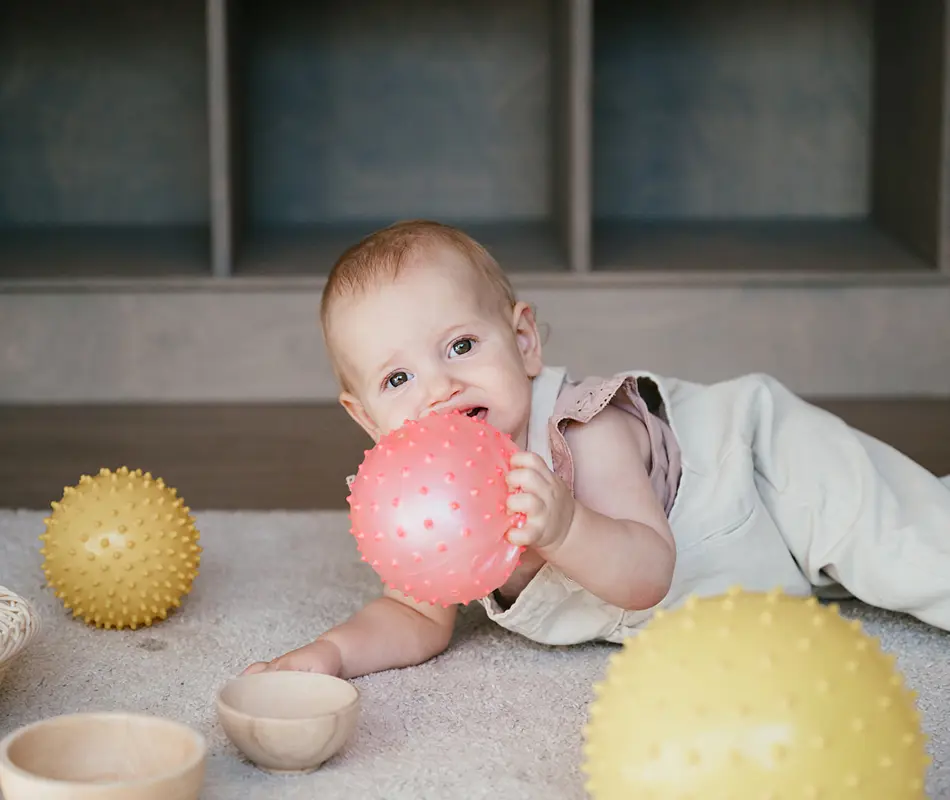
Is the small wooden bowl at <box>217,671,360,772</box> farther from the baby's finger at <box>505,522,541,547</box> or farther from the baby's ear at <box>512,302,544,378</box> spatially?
the baby's ear at <box>512,302,544,378</box>

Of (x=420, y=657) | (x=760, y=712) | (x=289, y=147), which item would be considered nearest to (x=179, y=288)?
(x=289, y=147)

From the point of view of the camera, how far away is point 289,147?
2.70 m

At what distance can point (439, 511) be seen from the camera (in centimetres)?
81

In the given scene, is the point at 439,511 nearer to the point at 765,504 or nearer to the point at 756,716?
the point at 756,716

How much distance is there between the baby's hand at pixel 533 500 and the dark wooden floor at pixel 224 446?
92cm

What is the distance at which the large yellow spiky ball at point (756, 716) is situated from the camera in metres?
0.62

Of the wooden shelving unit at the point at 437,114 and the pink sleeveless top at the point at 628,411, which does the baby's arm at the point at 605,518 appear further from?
the wooden shelving unit at the point at 437,114

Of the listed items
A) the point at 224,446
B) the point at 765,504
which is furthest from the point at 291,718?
the point at 224,446

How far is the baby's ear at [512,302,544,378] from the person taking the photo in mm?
1095

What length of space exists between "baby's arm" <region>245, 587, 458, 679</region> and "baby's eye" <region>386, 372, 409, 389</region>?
201mm

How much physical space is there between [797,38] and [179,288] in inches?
56.3

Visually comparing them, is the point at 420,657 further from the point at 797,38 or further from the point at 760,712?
the point at 797,38

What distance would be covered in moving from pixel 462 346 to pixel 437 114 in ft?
5.84

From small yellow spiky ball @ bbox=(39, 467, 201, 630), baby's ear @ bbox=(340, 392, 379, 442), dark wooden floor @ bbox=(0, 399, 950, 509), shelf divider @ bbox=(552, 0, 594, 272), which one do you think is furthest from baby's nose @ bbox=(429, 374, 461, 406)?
shelf divider @ bbox=(552, 0, 594, 272)
